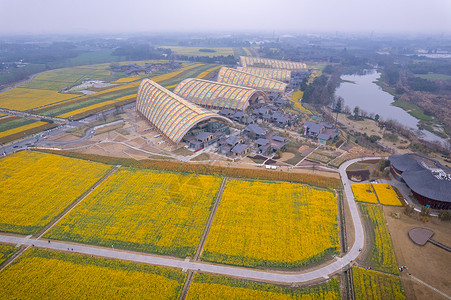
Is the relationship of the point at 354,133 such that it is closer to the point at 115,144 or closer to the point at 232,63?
the point at 115,144

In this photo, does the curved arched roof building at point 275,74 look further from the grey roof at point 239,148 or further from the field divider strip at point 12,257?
the field divider strip at point 12,257

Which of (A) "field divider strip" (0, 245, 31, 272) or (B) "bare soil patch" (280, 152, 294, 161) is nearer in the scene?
(A) "field divider strip" (0, 245, 31, 272)

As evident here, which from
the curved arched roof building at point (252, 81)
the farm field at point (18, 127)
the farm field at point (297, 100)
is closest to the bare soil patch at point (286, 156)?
the farm field at point (297, 100)

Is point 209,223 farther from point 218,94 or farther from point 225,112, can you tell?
point 218,94

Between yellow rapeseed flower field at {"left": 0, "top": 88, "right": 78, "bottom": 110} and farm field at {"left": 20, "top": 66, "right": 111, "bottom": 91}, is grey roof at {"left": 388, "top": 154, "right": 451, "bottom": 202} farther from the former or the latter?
farm field at {"left": 20, "top": 66, "right": 111, "bottom": 91}

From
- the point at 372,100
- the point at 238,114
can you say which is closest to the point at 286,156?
the point at 238,114

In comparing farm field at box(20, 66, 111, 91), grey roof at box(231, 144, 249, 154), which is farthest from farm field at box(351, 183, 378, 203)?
farm field at box(20, 66, 111, 91)

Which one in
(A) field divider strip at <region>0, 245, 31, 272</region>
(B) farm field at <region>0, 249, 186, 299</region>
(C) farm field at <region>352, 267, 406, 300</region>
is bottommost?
(C) farm field at <region>352, 267, 406, 300</region>
